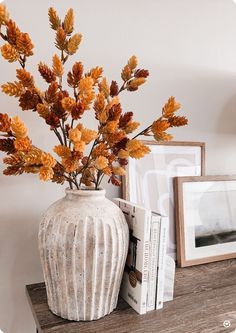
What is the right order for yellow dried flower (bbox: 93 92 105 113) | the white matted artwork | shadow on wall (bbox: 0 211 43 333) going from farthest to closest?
the white matted artwork
shadow on wall (bbox: 0 211 43 333)
yellow dried flower (bbox: 93 92 105 113)

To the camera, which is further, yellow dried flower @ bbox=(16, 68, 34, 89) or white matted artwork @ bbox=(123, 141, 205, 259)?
white matted artwork @ bbox=(123, 141, 205, 259)

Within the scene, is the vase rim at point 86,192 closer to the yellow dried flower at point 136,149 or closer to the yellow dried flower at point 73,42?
the yellow dried flower at point 136,149

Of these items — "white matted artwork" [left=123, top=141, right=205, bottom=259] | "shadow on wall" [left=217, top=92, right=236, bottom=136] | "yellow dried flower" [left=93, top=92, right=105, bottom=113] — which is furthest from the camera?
"shadow on wall" [left=217, top=92, right=236, bottom=136]

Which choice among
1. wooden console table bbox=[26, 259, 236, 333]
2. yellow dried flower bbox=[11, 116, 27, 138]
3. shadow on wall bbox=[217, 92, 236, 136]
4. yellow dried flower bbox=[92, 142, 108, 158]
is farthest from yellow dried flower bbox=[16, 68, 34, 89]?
shadow on wall bbox=[217, 92, 236, 136]

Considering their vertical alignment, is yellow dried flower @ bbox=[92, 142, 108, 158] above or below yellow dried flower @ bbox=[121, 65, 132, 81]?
below

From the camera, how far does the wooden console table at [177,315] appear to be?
2.49 feet

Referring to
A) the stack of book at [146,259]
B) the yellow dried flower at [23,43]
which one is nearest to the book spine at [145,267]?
the stack of book at [146,259]

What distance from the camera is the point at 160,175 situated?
1154 mm

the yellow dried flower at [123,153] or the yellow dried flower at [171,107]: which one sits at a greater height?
the yellow dried flower at [171,107]

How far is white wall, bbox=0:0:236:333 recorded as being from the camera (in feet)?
3.26

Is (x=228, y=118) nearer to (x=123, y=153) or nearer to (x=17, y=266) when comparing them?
(x=123, y=153)

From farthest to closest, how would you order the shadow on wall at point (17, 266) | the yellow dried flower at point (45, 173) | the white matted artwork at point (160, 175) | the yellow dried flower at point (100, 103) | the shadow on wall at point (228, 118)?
the shadow on wall at point (228, 118) < the white matted artwork at point (160, 175) < the shadow on wall at point (17, 266) < the yellow dried flower at point (100, 103) < the yellow dried flower at point (45, 173)

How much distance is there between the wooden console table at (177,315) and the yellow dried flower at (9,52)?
61cm

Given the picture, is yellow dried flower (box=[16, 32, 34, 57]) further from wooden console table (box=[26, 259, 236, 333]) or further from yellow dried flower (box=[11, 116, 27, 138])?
wooden console table (box=[26, 259, 236, 333])
